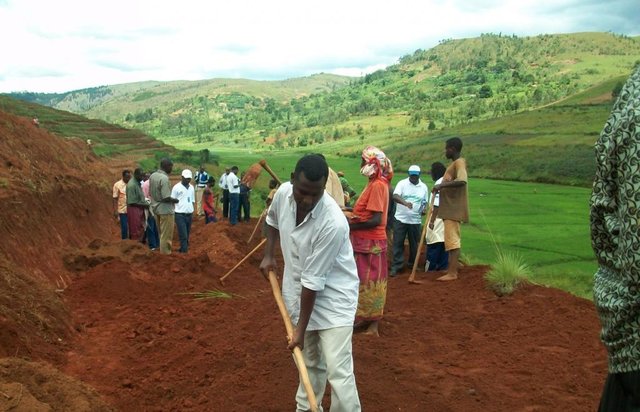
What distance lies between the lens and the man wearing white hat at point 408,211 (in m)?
8.86

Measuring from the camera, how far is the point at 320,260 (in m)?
3.15

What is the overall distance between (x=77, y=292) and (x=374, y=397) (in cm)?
486

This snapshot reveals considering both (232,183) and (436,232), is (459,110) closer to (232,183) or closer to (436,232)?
(232,183)

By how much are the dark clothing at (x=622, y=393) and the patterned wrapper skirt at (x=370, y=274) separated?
138 inches

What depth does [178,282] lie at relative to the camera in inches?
318

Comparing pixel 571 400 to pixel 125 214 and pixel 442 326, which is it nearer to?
pixel 442 326

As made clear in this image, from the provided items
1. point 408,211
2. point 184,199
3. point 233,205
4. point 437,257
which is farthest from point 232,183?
point 437,257

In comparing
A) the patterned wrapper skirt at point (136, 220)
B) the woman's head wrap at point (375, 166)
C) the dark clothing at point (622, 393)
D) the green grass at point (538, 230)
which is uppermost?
the woman's head wrap at point (375, 166)

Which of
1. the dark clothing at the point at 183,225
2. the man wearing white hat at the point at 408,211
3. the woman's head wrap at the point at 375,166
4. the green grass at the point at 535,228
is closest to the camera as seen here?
the woman's head wrap at the point at 375,166

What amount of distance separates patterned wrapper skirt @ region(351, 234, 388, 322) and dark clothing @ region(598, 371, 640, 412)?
350 cm

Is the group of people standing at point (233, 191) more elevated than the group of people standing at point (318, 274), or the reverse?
the group of people standing at point (318, 274)

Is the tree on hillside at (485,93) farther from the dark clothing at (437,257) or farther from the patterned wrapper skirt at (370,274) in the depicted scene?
the patterned wrapper skirt at (370,274)

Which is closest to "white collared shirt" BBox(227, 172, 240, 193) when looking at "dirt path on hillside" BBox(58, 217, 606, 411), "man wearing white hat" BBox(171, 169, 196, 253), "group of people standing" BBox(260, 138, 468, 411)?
"man wearing white hat" BBox(171, 169, 196, 253)

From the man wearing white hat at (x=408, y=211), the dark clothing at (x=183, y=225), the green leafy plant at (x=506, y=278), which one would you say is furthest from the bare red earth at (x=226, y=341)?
the dark clothing at (x=183, y=225)
